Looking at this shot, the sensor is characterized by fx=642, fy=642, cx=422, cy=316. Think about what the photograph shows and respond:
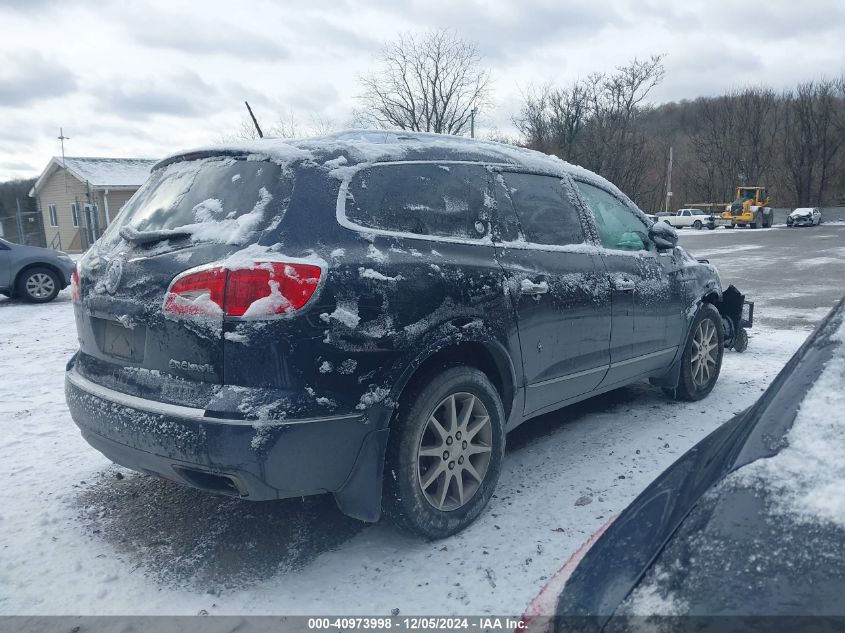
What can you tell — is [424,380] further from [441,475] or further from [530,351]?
[530,351]

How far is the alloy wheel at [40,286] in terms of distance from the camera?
1134cm

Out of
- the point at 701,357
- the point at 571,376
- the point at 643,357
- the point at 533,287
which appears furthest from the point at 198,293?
the point at 701,357

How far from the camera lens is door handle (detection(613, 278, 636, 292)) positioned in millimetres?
3990

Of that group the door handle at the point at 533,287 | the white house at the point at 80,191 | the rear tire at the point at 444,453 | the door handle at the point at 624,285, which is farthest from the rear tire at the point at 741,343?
the white house at the point at 80,191

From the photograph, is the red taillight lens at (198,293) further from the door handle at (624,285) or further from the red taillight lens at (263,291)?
the door handle at (624,285)

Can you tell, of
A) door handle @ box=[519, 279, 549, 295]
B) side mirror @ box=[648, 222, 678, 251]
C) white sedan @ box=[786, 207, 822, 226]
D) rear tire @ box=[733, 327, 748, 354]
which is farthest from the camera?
white sedan @ box=[786, 207, 822, 226]

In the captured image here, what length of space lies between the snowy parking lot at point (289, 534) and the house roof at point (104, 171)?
32773mm

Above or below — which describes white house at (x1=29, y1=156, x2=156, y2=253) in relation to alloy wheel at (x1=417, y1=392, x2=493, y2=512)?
above

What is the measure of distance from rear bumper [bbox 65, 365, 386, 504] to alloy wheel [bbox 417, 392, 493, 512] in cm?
36

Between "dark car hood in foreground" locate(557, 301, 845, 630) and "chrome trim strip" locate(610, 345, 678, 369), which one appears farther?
"chrome trim strip" locate(610, 345, 678, 369)

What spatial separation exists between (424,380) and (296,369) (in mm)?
652

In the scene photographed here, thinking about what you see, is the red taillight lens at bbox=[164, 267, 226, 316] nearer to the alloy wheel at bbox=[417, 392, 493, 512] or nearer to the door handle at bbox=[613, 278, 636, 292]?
the alloy wheel at bbox=[417, 392, 493, 512]

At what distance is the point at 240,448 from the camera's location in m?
2.40

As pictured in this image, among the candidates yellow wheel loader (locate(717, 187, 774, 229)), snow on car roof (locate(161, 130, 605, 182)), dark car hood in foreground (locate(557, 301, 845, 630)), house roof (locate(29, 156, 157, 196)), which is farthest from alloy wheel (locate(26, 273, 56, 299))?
yellow wheel loader (locate(717, 187, 774, 229))
